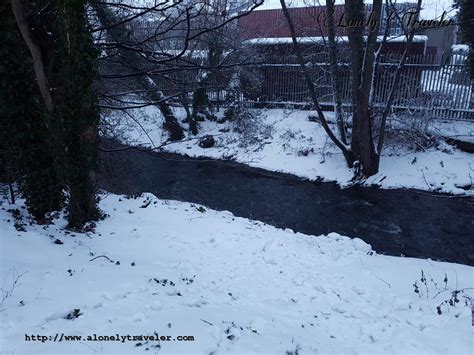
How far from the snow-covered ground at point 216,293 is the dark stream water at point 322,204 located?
2.17m

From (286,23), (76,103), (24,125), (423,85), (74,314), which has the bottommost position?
(74,314)

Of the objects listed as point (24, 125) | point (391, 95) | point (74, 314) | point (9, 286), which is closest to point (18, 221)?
point (24, 125)

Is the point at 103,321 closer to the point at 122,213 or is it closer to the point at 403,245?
the point at 122,213


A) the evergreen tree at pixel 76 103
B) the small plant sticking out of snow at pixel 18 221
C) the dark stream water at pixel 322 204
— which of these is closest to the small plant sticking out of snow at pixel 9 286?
the small plant sticking out of snow at pixel 18 221

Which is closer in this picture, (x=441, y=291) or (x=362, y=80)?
(x=441, y=291)

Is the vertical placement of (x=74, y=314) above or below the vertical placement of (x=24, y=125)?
below

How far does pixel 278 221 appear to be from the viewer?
36.0 ft

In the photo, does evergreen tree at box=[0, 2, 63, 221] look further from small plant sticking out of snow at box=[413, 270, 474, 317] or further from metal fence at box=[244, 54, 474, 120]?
metal fence at box=[244, 54, 474, 120]

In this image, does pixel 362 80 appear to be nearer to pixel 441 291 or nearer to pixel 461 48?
pixel 461 48

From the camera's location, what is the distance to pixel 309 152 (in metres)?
16.1

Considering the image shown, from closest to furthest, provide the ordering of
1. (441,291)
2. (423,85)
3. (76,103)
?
(441,291), (76,103), (423,85)

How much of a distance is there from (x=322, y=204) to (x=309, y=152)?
4383 mm

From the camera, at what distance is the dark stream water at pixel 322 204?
9398 millimetres

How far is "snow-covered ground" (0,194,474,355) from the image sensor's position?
3.40m
